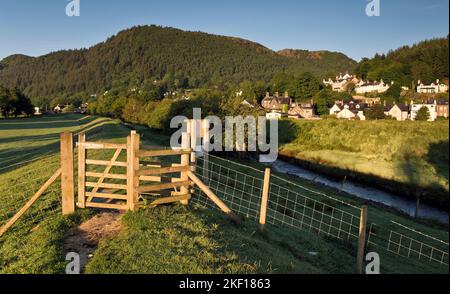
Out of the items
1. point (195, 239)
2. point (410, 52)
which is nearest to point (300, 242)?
point (195, 239)

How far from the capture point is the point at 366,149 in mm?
47781

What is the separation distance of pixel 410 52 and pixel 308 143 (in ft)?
397

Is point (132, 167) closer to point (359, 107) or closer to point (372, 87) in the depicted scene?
point (359, 107)

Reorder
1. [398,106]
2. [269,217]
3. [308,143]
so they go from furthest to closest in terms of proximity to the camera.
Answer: [398,106] → [308,143] → [269,217]

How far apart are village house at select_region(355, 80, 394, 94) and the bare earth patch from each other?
132 m

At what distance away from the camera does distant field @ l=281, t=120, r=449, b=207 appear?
3209 centimetres

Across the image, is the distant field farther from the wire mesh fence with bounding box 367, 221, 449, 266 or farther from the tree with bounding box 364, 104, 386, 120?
the tree with bounding box 364, 104, 386, 120

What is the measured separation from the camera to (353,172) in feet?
126

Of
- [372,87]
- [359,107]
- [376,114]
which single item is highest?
[372,87]

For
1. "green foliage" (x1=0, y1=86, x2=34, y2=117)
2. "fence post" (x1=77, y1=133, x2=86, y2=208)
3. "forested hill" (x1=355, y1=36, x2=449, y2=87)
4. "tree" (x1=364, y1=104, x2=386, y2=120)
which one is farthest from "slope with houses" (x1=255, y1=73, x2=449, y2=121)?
"green foliage" (x1=0, y1=86, x2=34, y2=117)

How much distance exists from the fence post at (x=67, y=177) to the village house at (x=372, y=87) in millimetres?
132008

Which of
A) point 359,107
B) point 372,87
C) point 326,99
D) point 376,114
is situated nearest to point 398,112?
point 376,114

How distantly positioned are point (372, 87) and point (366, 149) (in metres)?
108

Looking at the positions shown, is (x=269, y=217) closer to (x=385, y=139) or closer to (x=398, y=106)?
(x=385, y=139)
